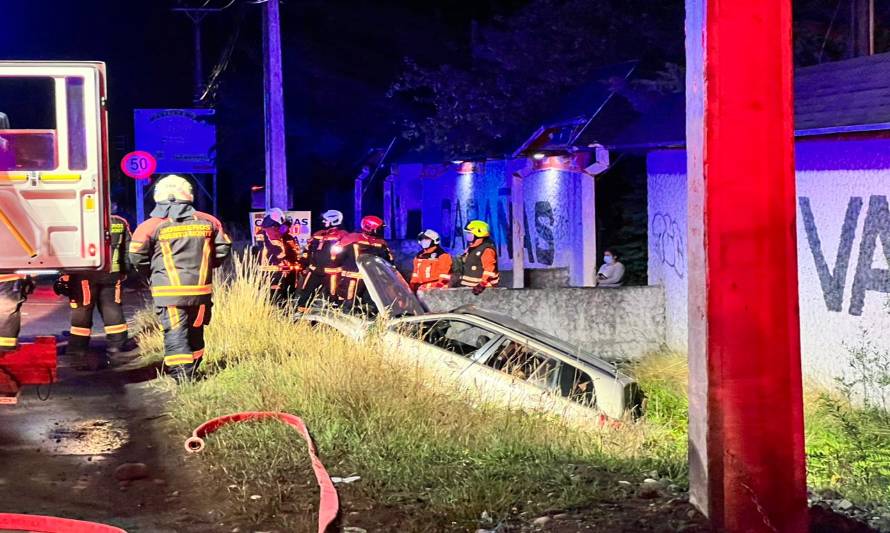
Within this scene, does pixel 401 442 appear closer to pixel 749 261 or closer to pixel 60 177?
pixel 749 261

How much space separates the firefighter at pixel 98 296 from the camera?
1066 cm

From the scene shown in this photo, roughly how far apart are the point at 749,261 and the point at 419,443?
8.57 ft

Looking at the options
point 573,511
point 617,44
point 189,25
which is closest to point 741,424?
point 573,511

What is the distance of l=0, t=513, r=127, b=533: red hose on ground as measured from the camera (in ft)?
17.3

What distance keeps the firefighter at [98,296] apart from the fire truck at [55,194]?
95.4 inches

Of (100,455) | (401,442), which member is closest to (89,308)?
(100,455)

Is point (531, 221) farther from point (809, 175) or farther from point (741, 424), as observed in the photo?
point (741, 424)

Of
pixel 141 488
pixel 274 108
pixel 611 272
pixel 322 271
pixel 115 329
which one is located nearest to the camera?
pixel 141 488

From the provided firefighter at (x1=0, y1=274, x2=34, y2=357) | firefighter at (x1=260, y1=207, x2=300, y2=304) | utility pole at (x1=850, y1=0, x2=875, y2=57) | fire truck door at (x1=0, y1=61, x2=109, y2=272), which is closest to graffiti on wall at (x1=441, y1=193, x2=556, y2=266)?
firefighter at (x1=260, y1=207, x2=300, y2=304)

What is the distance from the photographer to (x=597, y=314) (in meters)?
14.2

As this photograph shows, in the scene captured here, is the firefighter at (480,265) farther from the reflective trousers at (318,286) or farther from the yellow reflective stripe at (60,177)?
the yellow reflective stripe at (60,177)

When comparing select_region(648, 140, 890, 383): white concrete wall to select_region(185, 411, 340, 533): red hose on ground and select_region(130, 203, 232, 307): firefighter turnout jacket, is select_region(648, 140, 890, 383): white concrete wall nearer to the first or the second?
select_region(185, 411, 340, 533): red hose on ground

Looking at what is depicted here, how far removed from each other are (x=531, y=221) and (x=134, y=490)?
47.2 feet

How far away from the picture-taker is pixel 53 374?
8.12 m
